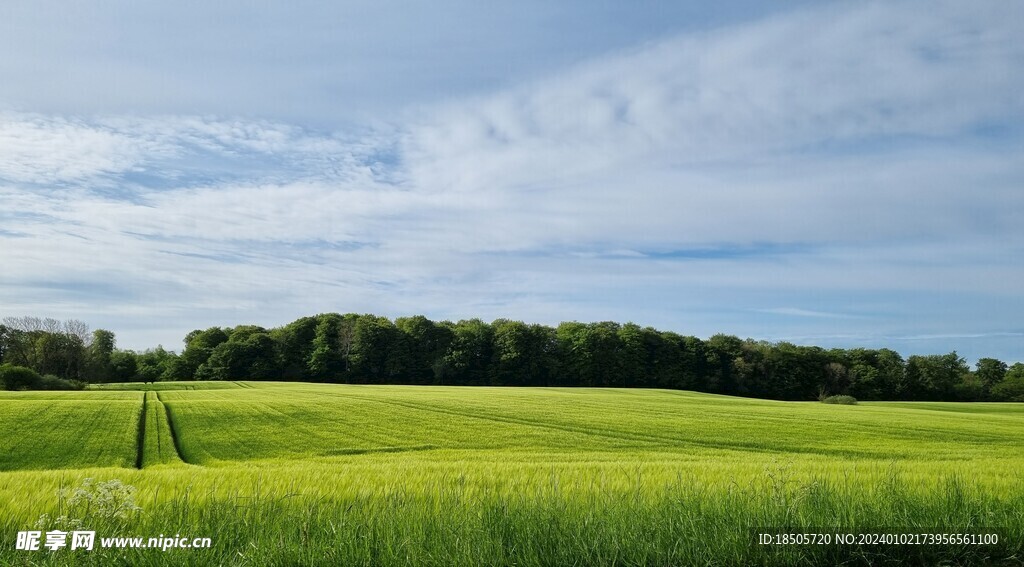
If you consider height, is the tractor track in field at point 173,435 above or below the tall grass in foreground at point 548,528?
below

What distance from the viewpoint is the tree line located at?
100688 millimetres

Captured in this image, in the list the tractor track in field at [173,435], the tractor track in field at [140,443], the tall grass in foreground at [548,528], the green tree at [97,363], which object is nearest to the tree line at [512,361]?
the green tree at [97,363]

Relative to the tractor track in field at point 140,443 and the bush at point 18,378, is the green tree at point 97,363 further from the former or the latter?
the tractor track in field at point 140,443

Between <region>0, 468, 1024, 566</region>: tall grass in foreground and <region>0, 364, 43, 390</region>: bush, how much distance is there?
8465 centimetres

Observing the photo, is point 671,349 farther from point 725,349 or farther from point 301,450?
point 301,450

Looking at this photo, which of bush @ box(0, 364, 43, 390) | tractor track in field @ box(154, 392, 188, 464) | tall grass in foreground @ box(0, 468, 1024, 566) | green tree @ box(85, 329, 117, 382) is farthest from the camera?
green tree @ box(85, 329, 117, 382)

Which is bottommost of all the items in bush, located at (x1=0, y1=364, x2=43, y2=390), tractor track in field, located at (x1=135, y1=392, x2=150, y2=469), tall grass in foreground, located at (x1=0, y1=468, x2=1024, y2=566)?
bush, located at (x1=0, y1=364, x2=43, y2=390)

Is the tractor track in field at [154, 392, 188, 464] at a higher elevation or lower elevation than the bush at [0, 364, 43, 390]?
higher

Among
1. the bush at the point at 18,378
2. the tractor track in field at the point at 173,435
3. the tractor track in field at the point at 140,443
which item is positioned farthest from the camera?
the bush at the point at 18,378

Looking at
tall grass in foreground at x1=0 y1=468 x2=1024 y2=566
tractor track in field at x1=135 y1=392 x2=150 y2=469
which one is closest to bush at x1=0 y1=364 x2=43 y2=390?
tractor track in field at x1=135 y1=392 x2=150 y2=469

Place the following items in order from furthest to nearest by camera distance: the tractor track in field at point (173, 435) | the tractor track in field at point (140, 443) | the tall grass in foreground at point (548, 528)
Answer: the tractor track in field at point (173, 435), the tractor track in field at point (140, 443), the tall grass in foreground at point (548, 528)

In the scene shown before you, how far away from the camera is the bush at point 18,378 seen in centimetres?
6981

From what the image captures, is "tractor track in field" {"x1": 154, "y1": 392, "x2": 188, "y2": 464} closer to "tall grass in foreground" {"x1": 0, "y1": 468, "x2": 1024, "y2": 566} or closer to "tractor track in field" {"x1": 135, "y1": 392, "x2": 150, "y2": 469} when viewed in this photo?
"tractor track in field" {"x1": 135, "y1": 392, "x2": 150, "y2": 469}

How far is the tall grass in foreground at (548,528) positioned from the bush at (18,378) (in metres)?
84.7
